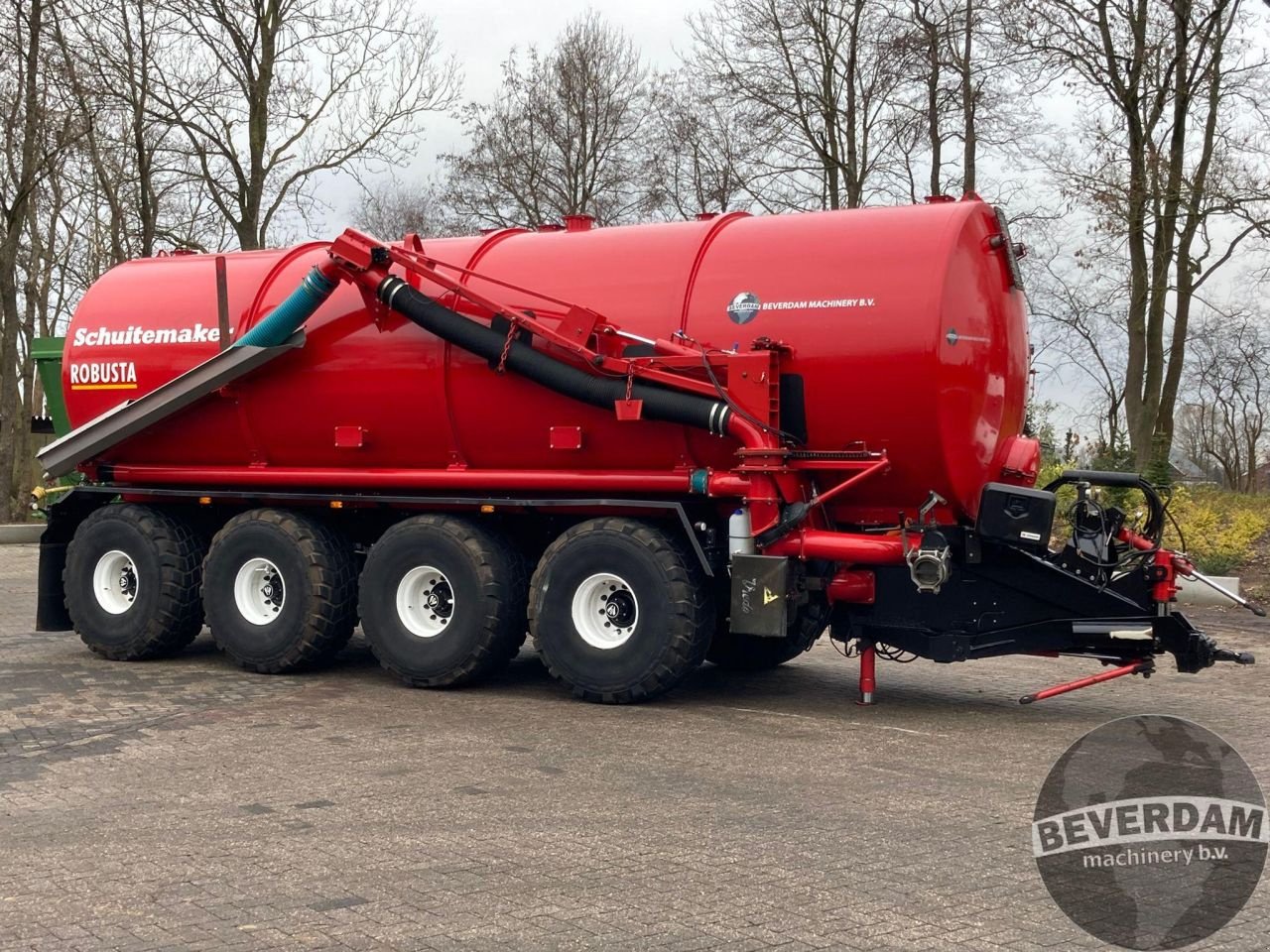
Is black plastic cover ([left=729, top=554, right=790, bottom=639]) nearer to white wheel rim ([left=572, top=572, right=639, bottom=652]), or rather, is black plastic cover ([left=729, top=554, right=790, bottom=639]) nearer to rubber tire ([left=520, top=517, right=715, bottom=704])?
rubber tire ([left=520, top=517, right=715, bottom=704])

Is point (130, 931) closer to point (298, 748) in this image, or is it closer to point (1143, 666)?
point (298, 748)

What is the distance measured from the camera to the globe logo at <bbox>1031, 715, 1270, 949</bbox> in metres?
5.45

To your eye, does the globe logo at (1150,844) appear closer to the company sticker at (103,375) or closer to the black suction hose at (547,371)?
the black suction hose at (547,371)

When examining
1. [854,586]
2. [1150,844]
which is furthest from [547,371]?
[1150,844]

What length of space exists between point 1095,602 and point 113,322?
8189mm

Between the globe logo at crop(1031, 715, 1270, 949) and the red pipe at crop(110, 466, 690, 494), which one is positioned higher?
the red pipe at crop(110, 466, 690, 494)

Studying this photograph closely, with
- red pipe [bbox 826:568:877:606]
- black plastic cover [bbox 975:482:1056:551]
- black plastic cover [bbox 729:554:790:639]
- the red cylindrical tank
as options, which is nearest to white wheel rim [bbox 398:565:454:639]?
the red cylindrical tank

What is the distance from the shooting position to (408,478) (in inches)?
440

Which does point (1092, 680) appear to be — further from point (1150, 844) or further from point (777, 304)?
point (1150, 844)

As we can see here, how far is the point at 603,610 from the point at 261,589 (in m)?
3.16

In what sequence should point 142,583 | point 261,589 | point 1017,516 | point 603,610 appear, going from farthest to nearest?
point 142,583 < point 261,589 < point 603,610 < point 1017,516

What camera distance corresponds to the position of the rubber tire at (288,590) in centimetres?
1146

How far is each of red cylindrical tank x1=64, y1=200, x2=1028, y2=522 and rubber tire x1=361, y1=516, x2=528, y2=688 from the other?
1.81 feet

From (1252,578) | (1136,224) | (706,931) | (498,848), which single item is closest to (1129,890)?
(706,931)
